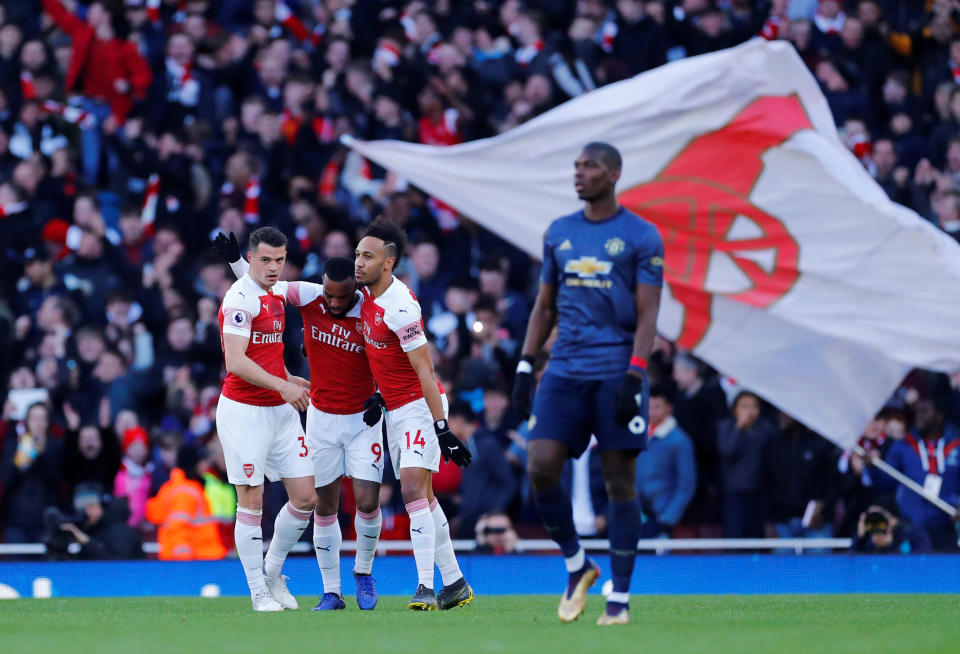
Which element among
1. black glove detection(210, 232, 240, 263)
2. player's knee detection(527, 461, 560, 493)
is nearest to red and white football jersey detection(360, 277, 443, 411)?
black glove detection(210, 232, 240, 263)

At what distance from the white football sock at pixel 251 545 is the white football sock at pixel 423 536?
1088 millimetres

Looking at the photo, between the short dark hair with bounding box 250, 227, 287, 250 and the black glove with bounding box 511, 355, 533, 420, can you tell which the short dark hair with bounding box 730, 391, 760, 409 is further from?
the black glove with bounding box 511, 355, 533, 420

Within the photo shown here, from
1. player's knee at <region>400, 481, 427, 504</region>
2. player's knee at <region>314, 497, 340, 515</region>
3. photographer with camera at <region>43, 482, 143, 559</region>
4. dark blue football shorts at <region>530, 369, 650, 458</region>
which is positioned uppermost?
dark blue football shorts at <region>530, 369, 650, 458</region>

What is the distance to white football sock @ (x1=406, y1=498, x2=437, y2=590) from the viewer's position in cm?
1095

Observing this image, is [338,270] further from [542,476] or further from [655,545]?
[655,545]

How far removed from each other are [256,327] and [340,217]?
21.8ft

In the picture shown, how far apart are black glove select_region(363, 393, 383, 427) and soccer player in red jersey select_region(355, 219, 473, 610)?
0.11 meters

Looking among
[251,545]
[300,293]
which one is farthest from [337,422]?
[251,545]

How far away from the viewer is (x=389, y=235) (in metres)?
11.0

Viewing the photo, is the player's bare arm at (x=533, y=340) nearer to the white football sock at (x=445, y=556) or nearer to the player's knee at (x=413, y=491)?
the player's knee at (x=413, y=491)

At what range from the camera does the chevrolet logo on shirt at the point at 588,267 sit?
8906 mm

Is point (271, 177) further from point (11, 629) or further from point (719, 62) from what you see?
point (11, 629)

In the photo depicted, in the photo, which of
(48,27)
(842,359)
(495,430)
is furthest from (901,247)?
(48,27)

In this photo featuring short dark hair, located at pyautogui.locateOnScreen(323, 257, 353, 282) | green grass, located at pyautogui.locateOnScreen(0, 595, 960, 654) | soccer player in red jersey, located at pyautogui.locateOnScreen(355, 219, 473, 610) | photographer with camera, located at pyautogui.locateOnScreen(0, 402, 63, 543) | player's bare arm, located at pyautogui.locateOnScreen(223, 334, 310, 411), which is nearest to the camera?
green grass, located at pyautogui.locateOnScreen(0, 595, 960, 654)
